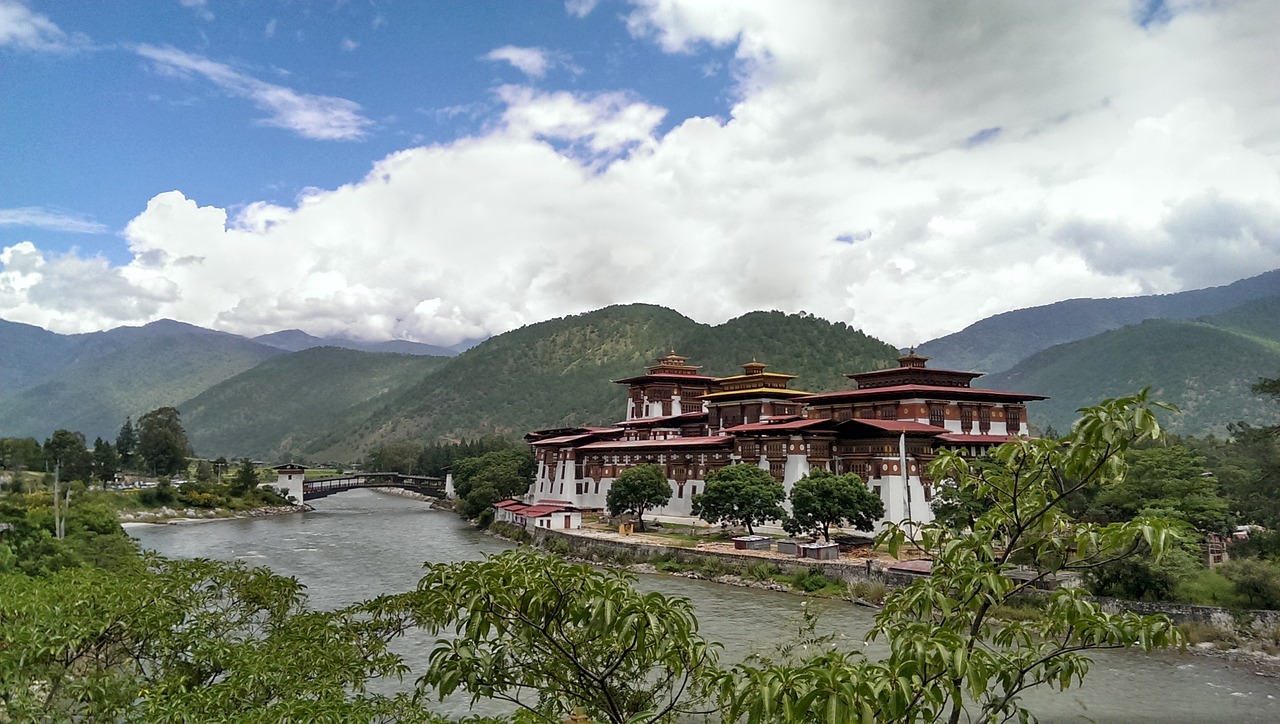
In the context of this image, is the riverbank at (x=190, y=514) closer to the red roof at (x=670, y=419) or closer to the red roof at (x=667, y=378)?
the red roof at (x=670, y=419)

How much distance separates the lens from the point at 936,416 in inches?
2040

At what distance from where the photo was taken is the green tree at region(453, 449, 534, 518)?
70.8m

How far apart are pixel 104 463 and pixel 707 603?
82793 millimetres

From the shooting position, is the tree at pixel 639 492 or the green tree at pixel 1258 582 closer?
the green tree at pixel 1258 582

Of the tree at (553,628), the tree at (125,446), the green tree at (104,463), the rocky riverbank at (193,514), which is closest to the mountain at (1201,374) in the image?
the rocky riverbank at (193,514)

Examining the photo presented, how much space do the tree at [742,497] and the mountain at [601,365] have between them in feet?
248

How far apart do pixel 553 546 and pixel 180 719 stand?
1745 inches

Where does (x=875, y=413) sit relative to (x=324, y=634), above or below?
above

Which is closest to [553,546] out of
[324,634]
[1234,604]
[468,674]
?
[1234,604]

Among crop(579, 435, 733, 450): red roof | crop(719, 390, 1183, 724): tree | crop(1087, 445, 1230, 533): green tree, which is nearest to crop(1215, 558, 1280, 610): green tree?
crop(1087, 445, 1230, 533): green tree

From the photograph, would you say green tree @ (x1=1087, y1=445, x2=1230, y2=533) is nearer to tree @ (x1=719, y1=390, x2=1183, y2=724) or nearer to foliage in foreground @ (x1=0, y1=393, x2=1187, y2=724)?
foliage in foreground @ (x1=0, y1=393, x2=1187, y2=724)

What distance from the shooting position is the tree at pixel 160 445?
9719cm

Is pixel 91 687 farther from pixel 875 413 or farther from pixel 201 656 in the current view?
pixel 875 413

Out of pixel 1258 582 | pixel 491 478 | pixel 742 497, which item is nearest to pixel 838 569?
pixel 742 497
